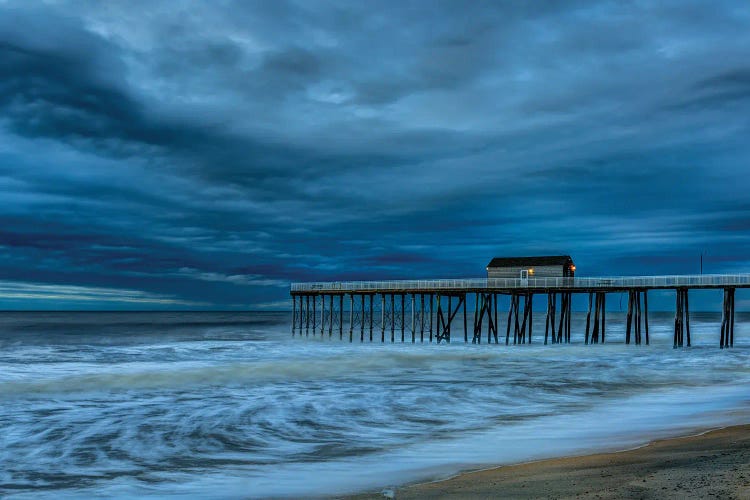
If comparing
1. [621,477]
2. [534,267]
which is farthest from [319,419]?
[534,267]

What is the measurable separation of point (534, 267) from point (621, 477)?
40.6 meters

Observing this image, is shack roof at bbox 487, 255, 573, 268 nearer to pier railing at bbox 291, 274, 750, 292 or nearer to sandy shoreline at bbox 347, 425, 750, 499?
pier railing at bbox 291, 274, 750, 292

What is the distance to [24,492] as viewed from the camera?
9.20 meters

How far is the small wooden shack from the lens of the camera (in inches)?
1845

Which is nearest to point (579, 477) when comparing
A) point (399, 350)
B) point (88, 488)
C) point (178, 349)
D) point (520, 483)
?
point (520, 483)

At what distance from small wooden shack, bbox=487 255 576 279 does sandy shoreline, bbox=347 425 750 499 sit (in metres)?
37.1

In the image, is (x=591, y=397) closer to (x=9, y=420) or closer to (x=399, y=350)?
(x=9, y=420)

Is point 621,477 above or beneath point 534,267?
beneath

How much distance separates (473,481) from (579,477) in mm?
1318

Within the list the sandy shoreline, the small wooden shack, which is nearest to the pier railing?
the small wooden shack

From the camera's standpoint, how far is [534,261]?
47.9 metres

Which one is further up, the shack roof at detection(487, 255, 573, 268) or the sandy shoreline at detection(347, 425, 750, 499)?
the shack roof at detection(487, 255, 573, 268)

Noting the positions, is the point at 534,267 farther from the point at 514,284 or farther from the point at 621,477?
the point at 621,477

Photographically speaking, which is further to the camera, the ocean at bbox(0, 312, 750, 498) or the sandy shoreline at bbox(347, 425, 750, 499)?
the ocean at bbox(0, 312, 750, 498)
